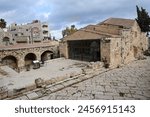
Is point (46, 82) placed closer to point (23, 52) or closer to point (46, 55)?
point (23, 52)

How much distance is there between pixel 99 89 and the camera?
9.93 meters

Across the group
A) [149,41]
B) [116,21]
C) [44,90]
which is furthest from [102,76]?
[149,41]

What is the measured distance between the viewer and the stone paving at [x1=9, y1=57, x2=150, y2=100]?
28.8 ft

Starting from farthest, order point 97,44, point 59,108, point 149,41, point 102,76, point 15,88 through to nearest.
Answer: point 149,41
point 97,44
point 102,76
point 15,88
point 59,108

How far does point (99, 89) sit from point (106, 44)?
19.5ft

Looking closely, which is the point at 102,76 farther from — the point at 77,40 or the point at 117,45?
the point at 77,40

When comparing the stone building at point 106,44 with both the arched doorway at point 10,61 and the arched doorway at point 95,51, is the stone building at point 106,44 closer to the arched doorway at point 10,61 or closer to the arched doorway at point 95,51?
the arched doorway at point 95,51

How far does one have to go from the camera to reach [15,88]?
352 inches

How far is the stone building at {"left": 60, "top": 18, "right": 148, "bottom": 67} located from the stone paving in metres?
3.04

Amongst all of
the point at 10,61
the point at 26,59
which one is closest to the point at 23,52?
the point at 10,61

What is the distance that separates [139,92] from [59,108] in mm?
5050

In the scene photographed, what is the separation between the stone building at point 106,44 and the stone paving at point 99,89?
3.04 meters

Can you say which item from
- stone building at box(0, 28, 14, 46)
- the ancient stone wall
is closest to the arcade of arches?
the ancient stone wall

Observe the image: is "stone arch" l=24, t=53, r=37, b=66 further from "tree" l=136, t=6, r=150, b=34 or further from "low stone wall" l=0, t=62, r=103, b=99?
"tree" l=136, t=6, r=150, b=34
